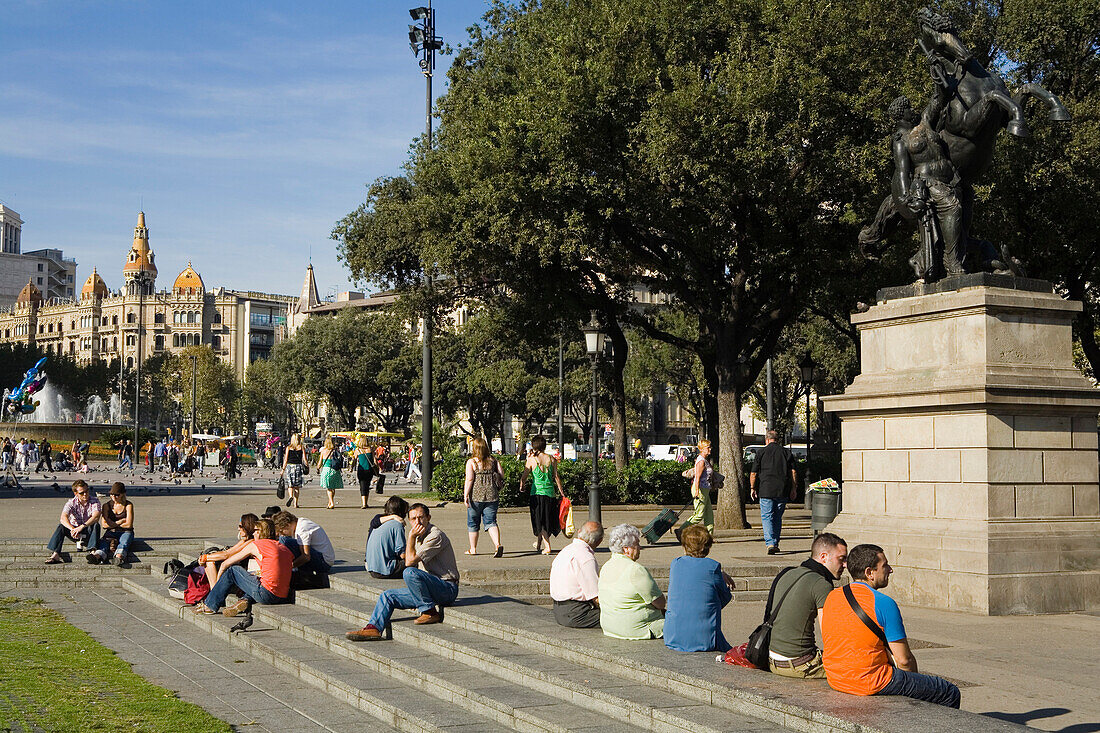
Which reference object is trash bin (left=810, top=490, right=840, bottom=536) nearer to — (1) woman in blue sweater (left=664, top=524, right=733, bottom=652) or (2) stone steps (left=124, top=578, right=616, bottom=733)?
(2) stone steps (left=124, top=578, right=616, bottom=733)

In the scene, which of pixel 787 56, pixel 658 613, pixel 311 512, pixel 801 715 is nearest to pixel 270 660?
pixel 658 613

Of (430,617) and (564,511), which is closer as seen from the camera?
(430,617)

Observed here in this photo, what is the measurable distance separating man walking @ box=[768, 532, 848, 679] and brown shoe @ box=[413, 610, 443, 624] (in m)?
4.21

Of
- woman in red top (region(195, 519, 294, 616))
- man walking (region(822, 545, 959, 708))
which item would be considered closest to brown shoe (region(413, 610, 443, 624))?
woman in red top (region(195, 519, 294, 616))

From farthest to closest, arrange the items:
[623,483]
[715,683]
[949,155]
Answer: [623,483] → [949,155] → [715,683]

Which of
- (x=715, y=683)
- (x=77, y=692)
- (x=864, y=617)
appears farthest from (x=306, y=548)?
Answer: (x=864, y=617)

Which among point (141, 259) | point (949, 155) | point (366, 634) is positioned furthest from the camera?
point (141, 259)

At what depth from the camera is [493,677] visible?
8.79 metres

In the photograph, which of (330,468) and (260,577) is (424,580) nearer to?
(260,577)

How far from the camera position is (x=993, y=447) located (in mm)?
11750

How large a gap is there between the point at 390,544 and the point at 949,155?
783 cm

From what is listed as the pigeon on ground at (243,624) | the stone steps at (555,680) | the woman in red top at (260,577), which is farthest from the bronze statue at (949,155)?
the pigeon on ground at (243,624)

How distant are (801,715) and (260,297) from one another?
175 meters

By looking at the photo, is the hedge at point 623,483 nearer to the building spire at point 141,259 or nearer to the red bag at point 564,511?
the red bag at point 564,511
